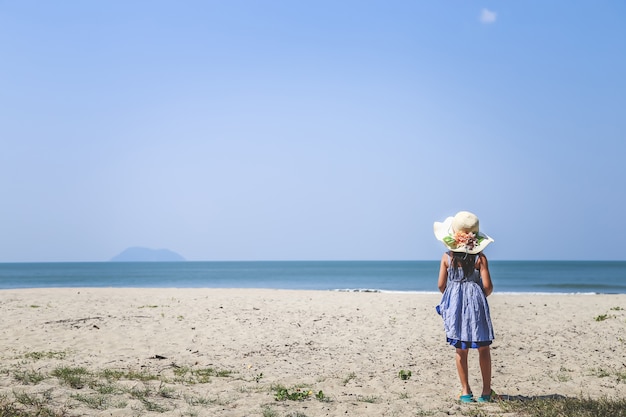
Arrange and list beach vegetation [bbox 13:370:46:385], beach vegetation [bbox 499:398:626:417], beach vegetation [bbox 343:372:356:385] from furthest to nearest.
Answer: beach vegetation [bbox 343:372:356:385] < beach vegetation [bbox 13:370:46:385] < beach vegetation [bbox 499:398:626:417]

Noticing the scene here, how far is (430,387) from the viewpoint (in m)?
7.53

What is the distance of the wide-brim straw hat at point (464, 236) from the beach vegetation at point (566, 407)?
1766mm

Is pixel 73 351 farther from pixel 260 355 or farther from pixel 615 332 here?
pixel 615 332

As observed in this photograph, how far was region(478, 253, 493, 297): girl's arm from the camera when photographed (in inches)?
248

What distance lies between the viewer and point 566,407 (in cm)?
590

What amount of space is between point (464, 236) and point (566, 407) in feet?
6.97

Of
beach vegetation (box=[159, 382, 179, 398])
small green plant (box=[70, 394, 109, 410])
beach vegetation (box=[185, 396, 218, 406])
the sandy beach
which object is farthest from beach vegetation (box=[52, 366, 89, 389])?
beach vegetation (box=[185, 396, 218, 406])

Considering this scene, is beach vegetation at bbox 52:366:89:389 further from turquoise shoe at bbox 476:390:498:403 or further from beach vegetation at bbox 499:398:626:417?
beach vegetation at bbox 499:398:626:417

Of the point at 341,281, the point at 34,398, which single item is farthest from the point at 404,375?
the point at 341,281

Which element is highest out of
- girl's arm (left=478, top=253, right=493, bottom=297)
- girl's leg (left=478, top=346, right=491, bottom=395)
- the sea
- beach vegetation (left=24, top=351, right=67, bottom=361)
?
girl's arm (left=478, top=253, right=493, bottom=297)

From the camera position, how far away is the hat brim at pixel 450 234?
248 inches

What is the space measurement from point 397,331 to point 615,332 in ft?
15.3

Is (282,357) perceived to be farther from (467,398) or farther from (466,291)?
(466,291)

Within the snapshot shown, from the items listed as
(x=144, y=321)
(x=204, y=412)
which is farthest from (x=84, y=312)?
(x=204, y=412)
